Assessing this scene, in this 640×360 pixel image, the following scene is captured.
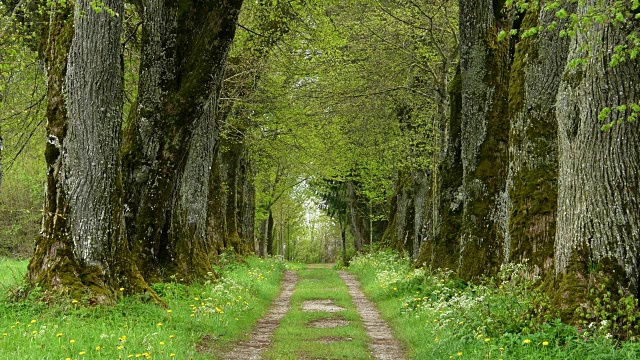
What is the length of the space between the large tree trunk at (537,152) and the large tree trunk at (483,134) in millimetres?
3155

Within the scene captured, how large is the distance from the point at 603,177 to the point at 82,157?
→ 671 cm

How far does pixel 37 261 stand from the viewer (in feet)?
28.9

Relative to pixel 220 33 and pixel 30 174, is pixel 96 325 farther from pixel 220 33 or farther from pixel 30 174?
pixel 30 174

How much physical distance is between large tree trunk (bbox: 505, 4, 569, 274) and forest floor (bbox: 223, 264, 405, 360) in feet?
7.88

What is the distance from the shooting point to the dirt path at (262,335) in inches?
339

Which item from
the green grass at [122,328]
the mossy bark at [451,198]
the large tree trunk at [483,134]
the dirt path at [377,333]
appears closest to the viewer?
the green grass at [122,328]

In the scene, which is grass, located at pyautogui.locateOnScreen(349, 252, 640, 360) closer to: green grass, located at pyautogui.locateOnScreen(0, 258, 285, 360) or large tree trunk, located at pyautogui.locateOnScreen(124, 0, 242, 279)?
green grass, located at pyautogui.locateOnScreen(0, 258, 285, 360)

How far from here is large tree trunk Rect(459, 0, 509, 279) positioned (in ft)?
40.2

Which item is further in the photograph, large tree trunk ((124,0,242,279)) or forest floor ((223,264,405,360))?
large tree trunk ((124,0,242,279))

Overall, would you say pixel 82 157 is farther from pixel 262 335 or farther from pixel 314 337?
pixel 314 337

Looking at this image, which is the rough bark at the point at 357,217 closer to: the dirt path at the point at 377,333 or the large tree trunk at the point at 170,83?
the dirt path at the point at 377,333

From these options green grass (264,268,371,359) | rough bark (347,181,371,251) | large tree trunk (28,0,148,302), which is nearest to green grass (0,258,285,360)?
large tree trunk (28,0,148,302)

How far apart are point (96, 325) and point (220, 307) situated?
3736mm

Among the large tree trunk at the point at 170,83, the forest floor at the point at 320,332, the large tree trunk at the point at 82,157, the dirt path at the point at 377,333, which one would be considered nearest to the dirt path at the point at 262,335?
the forest floor at the point at 320,332
